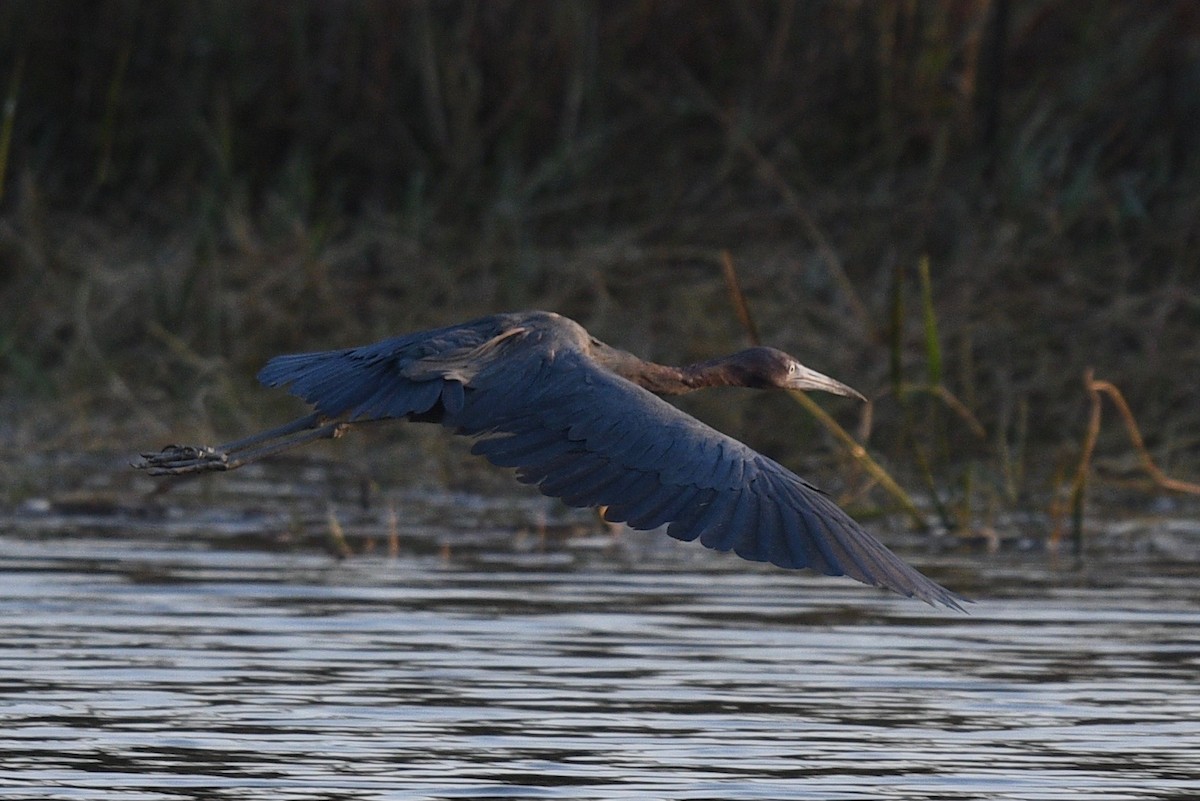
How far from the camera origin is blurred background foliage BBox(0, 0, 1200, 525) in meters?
12.3

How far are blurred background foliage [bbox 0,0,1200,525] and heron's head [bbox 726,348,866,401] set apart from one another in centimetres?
347

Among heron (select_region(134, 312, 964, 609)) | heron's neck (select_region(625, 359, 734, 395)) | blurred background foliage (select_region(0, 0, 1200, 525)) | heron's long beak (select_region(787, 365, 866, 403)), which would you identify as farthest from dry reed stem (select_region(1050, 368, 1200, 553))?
heron (select_region(134, 312, 964, 609))

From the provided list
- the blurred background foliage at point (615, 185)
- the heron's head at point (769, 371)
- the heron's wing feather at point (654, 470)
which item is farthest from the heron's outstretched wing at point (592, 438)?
the blurred background foliage at point (615, 185)

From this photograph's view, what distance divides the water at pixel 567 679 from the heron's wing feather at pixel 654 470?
451mm

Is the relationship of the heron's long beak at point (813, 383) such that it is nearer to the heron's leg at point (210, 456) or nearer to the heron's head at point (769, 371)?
the heron's head at point (769, 371)

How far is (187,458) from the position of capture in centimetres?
802

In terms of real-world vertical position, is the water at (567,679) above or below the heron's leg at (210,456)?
below

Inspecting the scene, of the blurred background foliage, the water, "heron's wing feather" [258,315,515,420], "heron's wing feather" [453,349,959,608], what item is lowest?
the water

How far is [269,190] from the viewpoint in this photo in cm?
1431

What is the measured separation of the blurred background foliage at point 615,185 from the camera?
12344 millimetres

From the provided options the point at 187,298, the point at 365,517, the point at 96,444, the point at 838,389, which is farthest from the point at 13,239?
the point at 838,389

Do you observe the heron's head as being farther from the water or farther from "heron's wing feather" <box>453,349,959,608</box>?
"heron's wing feather" <box>453,349,959,608</box>

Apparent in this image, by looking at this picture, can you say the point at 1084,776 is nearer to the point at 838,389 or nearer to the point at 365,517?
the point at 838,389

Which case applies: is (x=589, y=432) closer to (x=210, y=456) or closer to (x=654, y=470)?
(x=654, y=470)
